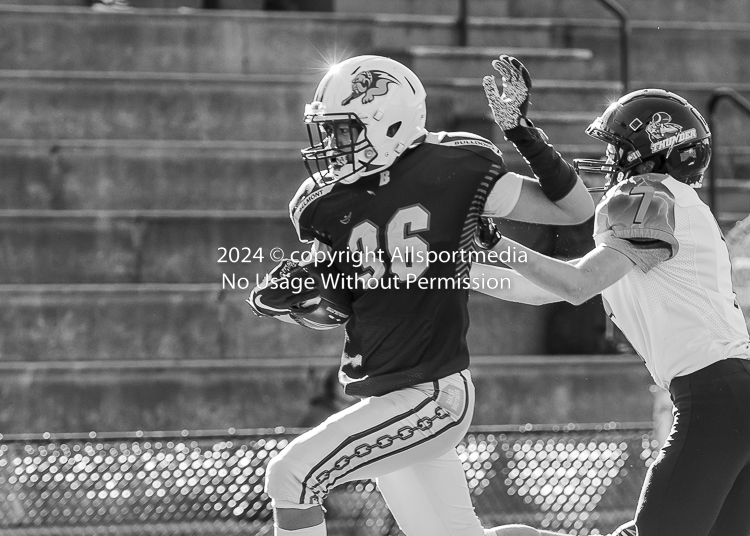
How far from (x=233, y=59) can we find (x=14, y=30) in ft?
5.24

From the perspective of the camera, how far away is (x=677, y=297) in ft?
10.2

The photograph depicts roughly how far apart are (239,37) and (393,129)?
510 centimetres

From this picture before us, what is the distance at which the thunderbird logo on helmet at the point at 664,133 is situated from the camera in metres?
3.23

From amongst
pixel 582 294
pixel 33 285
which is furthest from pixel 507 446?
pixel 33 285

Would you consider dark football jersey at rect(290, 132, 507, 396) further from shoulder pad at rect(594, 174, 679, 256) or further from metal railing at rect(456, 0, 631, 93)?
metal railing at rect(456, 0, 631, 93)

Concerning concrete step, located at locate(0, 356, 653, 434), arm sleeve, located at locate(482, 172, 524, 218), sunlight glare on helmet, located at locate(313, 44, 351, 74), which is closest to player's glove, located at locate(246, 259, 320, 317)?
arm sleeve, located at locate(482, 172, 524, 218)

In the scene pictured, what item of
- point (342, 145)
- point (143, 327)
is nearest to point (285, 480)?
point (342, 145)

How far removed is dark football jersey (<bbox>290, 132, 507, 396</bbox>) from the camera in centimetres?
326

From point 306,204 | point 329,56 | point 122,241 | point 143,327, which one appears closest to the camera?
point 306,204

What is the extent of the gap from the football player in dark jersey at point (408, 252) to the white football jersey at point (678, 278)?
0.24m

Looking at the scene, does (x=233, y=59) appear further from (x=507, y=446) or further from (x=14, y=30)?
(x=507, y=446)

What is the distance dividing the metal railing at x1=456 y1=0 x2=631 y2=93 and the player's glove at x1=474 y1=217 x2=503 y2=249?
4.30 metres

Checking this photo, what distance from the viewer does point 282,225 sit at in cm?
698

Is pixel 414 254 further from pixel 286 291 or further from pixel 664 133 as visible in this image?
pixel 664 133
